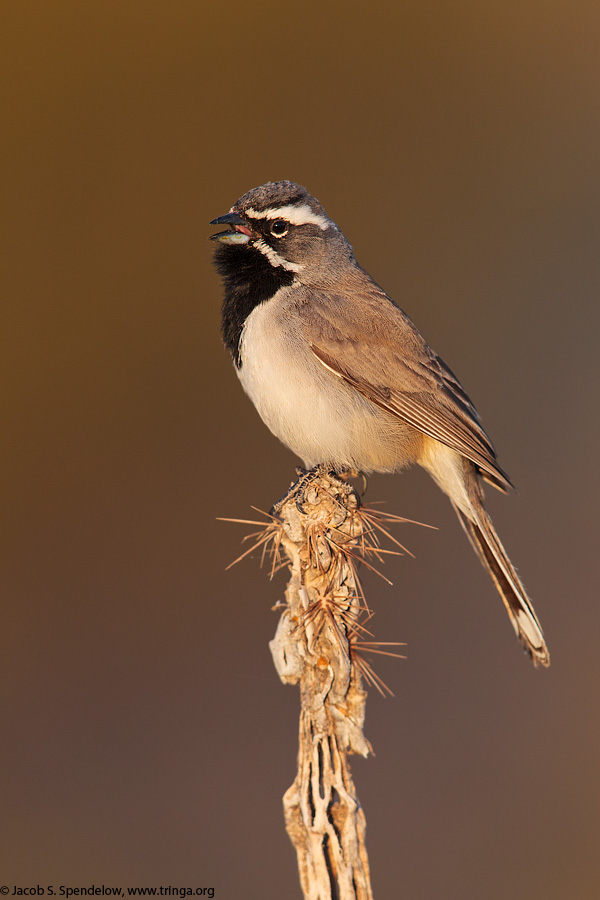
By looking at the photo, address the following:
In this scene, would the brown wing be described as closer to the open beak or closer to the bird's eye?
the bird's eye

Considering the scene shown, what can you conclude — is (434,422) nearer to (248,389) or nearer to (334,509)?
(248,389)

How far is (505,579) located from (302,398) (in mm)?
1495

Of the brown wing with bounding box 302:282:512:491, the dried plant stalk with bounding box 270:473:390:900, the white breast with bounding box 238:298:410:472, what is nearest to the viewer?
the dried plant stalk with bounding box 270:473:390:900

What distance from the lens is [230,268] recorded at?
16.0 feet

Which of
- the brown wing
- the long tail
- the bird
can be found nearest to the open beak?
the bird

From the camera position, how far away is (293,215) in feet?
16.0

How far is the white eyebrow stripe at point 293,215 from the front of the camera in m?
4.79

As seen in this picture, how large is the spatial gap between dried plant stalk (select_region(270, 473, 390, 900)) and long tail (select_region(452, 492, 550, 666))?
1.33 metres

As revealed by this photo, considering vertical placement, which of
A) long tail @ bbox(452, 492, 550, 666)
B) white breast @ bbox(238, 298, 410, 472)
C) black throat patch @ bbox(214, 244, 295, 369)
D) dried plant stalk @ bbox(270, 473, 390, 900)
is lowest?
dried plant stalk @ bbox(270, 473, 390, 900)

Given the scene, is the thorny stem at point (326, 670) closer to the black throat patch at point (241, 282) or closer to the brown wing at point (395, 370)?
the brown wing at point (395, 370)

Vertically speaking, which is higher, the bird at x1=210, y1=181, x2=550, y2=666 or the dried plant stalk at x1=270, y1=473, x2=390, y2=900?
the bird at x1=210, y1=181, x2=550, y2=666

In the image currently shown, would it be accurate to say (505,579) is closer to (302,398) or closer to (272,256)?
(302,398)

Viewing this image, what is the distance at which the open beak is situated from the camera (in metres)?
4.75

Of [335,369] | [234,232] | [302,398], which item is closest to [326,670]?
[302,398]
